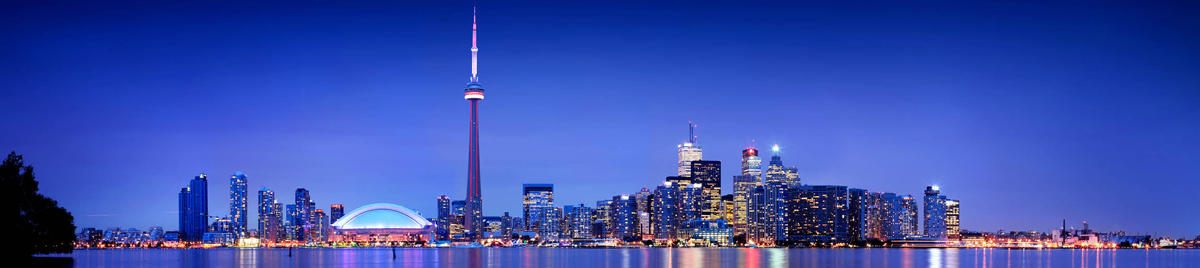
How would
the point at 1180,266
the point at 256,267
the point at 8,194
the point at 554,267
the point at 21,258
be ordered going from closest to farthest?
the point at 8,194
the point at 21,258
the point at 256,267
the point at 554,267
the point at 1180,266

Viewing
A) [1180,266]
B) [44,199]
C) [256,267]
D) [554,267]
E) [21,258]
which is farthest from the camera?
[1180,266]

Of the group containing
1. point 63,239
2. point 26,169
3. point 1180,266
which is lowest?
point 1180,266

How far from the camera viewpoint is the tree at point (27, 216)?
5350cm

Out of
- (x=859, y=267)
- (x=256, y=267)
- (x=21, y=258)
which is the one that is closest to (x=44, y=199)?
(x=21, y=258)

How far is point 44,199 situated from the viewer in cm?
5697

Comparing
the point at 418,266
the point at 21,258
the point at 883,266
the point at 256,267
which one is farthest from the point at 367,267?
the point at 883,266

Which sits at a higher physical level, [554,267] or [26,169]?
[26,169]

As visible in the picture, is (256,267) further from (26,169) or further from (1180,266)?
(1180,266)

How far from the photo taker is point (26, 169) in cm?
5659

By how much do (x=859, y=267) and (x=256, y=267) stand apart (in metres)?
61.6

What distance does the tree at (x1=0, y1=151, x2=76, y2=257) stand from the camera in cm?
5350

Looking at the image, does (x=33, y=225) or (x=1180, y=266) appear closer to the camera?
(x=33, y=225)

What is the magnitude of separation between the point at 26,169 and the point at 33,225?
327 centimetres

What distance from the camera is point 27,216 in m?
55.9
